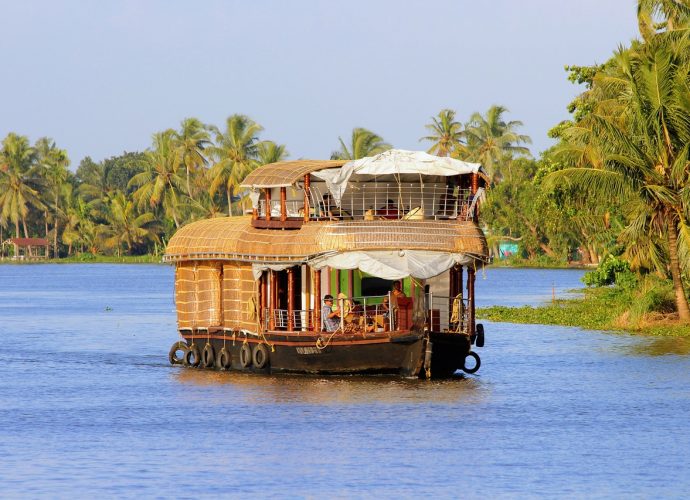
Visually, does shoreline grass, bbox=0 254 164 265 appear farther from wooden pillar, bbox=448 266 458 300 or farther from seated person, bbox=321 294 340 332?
seated person, bbox=321 294 340 332

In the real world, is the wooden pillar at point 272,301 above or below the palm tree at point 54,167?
below

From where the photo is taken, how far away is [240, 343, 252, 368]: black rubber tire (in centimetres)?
2688

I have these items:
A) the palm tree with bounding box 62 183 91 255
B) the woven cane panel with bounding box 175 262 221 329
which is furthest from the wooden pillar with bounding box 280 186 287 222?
the palm tree with bounding box 62 183 91 255

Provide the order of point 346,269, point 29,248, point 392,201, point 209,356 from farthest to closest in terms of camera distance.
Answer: point 29,248
point 209,356
point 392,201
point 346,269

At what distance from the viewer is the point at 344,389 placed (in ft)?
82.4

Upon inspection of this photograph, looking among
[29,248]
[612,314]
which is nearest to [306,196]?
[612,314]

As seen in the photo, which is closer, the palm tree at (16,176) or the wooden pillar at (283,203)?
the wooden pillar at (283,203)

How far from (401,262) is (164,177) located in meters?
72.0

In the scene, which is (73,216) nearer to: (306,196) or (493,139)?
(493,139)

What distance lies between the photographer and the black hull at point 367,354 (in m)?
24.9

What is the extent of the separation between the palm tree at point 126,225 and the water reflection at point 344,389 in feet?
263

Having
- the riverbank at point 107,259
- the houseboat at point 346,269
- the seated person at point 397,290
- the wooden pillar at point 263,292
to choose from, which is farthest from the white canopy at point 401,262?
the riverbank at point 107,259

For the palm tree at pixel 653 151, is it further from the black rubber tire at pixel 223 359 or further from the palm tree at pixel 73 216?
the palm tree at pixel 73 216

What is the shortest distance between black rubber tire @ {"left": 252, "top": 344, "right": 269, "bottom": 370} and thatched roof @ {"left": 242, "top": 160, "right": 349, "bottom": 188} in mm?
3202
